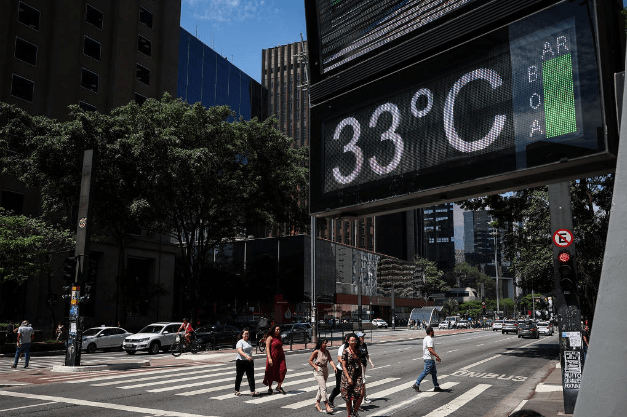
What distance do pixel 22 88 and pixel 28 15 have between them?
5.91 meters

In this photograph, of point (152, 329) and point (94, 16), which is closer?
point (152, 329)

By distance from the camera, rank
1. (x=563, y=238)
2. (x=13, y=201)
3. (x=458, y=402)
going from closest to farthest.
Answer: (x=563, y=238) → (x=458, y=402) → (x=13, y=201)

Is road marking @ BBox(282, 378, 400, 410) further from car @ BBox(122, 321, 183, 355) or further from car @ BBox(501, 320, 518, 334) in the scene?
car @ BBox(501, 320, 518, 334)

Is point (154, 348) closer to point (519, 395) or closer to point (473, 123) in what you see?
point (519, 395)

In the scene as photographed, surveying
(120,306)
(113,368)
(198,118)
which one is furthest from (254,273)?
(113,368)

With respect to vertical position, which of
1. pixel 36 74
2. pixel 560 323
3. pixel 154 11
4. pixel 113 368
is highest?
pixel 154 11

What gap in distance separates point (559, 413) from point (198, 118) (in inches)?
1119

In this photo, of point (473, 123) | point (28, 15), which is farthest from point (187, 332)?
point (28, 15)

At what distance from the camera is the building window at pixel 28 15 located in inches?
1549

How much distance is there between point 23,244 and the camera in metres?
29.1

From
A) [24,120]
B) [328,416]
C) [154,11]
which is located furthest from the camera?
[154,11]

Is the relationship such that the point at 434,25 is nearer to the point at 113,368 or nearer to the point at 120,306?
the point at 113,368

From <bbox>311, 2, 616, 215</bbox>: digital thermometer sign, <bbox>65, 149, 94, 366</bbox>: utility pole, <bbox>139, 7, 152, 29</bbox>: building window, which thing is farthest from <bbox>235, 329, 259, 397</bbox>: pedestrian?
<bbox>139, 7, 152, 29</bbox>: building window

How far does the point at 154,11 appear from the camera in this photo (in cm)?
5128
